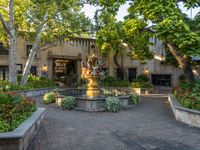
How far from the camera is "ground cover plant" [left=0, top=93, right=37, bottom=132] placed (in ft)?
23.4

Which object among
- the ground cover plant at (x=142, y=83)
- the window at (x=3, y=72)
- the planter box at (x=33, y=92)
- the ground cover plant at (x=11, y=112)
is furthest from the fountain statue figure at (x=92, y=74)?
the window at (x=3, y=72)

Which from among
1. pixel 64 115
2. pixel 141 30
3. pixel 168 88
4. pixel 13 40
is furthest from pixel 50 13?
pixel 168 88

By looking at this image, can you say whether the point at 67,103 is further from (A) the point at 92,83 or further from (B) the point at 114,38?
(B) the point at 114,38

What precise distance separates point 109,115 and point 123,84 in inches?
633

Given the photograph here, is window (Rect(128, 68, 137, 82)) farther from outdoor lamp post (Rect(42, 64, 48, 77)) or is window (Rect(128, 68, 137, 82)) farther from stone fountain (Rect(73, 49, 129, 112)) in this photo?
stone fountain (Rect(73, 49, 129, 112))

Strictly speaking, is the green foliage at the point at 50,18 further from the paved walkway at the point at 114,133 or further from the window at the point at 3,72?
the paved walkway at the point at 114,133

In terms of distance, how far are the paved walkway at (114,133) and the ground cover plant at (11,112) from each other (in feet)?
2.86

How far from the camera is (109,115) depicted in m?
13.2

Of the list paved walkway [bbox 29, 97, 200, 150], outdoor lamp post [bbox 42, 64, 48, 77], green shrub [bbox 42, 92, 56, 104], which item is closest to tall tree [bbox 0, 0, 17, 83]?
green shrub [bbox 42, 92, 56, 104]

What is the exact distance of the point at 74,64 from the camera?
35.7 metres

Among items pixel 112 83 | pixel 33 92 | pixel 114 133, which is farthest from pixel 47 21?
pixel 114 133

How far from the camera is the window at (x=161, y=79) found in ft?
98.2

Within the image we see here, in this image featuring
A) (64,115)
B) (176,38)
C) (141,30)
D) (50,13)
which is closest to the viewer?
(176,38)

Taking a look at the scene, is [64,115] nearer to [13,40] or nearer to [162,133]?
[162,133]
